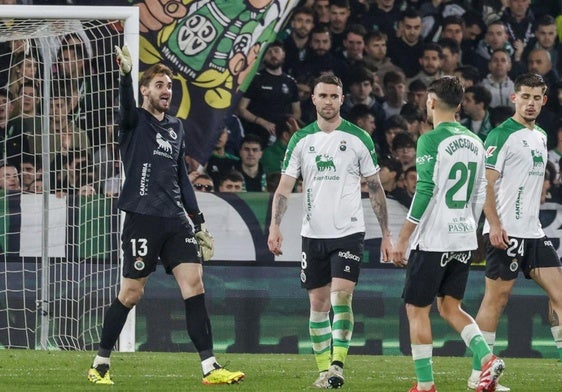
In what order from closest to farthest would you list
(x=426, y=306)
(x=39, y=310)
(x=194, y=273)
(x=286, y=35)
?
(x=426, y=306), (x=194, y=273), (x=39, y=310), (x=286, y=35)

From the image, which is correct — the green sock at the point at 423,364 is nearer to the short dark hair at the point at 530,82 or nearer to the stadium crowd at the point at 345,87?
the short dark hair at the point at 530,82

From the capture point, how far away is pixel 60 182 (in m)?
13.7

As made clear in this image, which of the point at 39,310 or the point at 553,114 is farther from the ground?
the point at 553,114

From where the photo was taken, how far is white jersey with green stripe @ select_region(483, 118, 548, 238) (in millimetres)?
9484

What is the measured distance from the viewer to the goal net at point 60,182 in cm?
1333

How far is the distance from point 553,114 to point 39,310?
637cm

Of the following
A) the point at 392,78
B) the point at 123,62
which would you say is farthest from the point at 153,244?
A: the point at 392,78

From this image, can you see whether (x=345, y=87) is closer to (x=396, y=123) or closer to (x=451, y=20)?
(x=396, y=123)

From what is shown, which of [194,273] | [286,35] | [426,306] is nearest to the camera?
[426,306]

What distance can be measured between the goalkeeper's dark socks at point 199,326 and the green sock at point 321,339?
792mm

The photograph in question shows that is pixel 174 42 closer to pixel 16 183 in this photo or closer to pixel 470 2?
pixel 16 183

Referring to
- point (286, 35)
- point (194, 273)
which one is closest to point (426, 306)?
point (194, 273)

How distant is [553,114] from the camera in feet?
51.9

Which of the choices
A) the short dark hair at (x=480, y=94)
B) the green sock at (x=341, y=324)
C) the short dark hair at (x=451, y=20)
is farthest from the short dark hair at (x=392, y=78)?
the green sock at (x=341, y=324)
